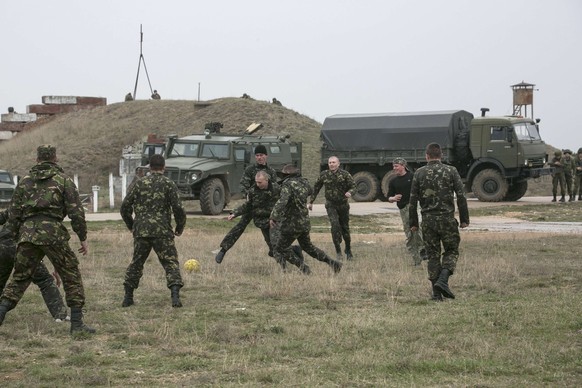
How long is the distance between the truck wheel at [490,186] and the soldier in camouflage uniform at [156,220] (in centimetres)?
2256

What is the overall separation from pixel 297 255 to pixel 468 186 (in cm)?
2050

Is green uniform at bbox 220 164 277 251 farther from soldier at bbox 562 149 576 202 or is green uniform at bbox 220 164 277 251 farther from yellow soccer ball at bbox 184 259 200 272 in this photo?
soldier at bbox 562 149 576 202

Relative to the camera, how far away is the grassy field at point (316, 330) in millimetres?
7383

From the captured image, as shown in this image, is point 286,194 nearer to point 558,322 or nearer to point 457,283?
point 457,283

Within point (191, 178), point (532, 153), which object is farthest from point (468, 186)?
point (191, 178)

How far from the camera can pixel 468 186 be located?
109ft

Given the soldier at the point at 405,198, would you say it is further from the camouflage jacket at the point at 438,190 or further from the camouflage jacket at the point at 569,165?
the camouflage jacket at the point at 569,165

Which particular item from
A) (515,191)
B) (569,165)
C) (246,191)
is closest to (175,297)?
(246,191)

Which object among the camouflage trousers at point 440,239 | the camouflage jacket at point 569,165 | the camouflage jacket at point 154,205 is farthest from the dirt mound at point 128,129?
the camouflage jacket at point 154,205

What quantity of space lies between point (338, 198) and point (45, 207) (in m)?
6.92

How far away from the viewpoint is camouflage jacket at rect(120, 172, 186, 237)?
10703 millimetres

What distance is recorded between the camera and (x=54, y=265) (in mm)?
9203

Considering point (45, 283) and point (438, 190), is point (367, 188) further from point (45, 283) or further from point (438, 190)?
point (45, 283)

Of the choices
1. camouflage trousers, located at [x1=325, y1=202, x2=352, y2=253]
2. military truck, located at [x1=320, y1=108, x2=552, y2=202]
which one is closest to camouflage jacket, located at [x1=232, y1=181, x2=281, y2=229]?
camouflage trousers, located at [x1=325, y1=202, x2=352, y2=253]
